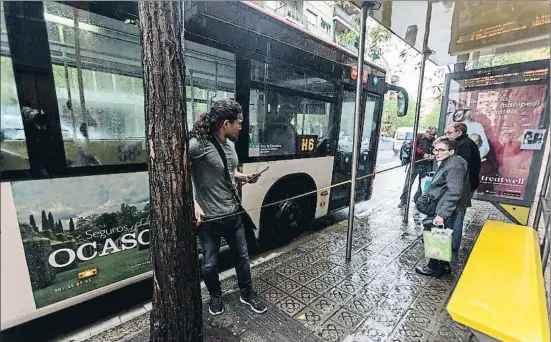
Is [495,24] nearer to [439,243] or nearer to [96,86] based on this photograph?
[439,243]

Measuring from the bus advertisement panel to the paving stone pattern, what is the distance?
1078 millimetres

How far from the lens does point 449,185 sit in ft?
9.88

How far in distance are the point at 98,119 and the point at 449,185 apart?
3.50m

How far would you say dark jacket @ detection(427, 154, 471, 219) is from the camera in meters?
2.95

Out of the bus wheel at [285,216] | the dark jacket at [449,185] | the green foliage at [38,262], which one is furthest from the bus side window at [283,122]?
the green foliage at [38,262]

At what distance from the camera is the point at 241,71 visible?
3.04 m

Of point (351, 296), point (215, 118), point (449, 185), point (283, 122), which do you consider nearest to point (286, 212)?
point (283, 122)

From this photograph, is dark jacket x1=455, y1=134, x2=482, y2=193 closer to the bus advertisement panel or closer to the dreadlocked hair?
the bus advertisement panel

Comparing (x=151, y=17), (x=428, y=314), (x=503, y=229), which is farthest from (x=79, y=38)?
(x=503, y=229)

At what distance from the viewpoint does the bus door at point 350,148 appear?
4.54 m

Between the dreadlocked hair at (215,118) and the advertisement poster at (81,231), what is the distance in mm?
728

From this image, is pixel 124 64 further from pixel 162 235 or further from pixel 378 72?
pixel 378 72

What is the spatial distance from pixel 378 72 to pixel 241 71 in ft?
10.2

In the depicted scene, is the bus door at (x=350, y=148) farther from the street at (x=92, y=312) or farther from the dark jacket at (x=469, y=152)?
the street at (x=92, y=312)
